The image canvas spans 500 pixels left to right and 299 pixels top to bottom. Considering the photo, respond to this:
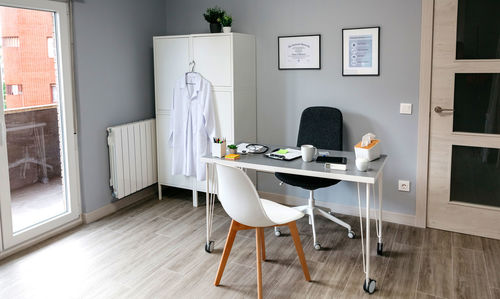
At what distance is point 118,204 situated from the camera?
14.4 feet

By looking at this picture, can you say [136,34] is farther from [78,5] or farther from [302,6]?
[302,6]

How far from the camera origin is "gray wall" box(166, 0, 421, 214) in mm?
3768

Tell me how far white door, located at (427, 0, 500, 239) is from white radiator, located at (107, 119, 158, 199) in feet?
9.16

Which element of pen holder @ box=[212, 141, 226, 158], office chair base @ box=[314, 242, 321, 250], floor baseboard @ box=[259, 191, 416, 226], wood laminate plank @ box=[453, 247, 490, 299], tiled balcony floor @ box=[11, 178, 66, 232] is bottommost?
wood laminate plank @ box=[453, 247, 490, 299]

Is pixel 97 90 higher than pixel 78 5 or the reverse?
the reverse

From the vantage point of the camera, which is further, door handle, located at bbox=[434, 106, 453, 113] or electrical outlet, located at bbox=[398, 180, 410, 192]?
electrical outlet, located at bbox=[398, 180, 410, 192]

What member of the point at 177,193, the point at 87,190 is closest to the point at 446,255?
the point at 177,193

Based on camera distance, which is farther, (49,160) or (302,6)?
(302,6)

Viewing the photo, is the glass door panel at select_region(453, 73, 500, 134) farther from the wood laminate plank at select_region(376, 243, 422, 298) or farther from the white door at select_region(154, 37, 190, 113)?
the white door at select_region(154, 37, 190, 113)

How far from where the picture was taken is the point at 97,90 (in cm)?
408

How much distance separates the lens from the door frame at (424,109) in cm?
359

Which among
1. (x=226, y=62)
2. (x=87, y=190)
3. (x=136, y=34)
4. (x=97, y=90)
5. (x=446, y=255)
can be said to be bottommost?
(x=446, y=255)

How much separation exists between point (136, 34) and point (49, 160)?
62.1 inches

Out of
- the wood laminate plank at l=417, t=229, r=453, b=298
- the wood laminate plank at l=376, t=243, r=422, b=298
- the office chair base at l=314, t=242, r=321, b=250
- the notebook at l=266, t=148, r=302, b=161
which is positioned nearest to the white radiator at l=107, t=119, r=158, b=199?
the notebook at l=266, t=148, r=302, b=161
